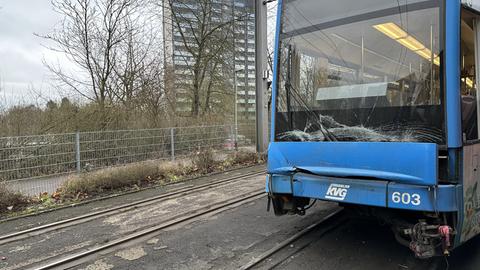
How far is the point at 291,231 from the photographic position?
5664 millimetres

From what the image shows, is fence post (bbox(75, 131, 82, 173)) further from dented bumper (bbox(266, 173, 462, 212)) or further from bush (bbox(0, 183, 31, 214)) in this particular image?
dented bumper (bbox(266, 173, 462, 212))

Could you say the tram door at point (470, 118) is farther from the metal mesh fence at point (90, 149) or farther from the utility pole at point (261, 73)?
the utility pole at point (261, 73)

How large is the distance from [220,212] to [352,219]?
2290mm

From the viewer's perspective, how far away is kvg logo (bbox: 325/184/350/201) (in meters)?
4.15

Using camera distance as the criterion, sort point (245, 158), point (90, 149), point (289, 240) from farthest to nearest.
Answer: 1. point (245, 158)
2. point (90, 149)
3. point (289, 240)

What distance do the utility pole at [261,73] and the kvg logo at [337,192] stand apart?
1112 cm

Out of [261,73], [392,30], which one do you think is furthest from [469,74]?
[261,73]

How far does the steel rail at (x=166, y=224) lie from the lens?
4754 mm

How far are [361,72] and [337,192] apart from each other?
53.2 inches

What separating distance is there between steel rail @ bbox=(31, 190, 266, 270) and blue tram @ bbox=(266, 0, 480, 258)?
218cm

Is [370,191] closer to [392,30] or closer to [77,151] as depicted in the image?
[392,30]

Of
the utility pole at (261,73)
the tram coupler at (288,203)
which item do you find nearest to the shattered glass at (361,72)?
the tram coupler at (288,203)

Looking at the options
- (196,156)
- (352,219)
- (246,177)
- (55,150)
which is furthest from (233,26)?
(352,219)

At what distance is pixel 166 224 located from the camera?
620cm
